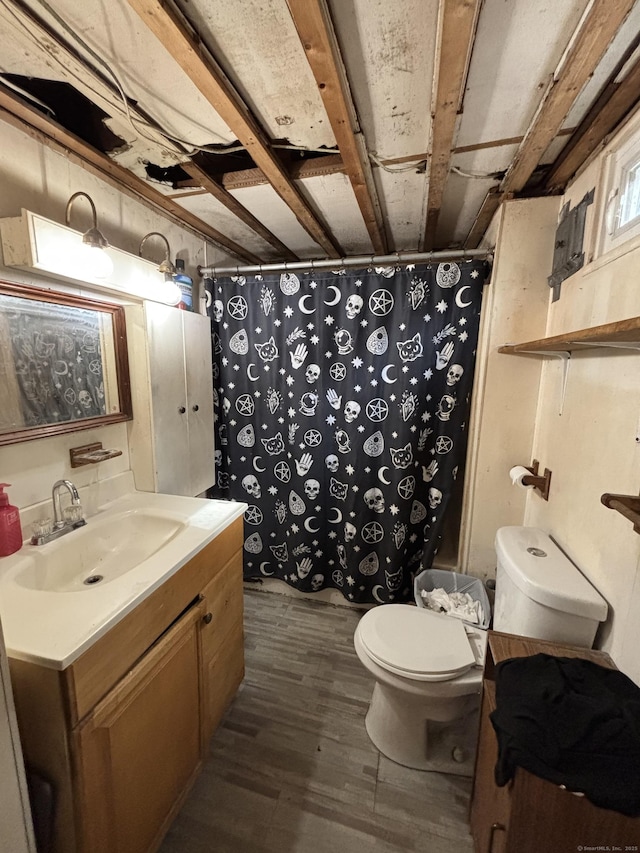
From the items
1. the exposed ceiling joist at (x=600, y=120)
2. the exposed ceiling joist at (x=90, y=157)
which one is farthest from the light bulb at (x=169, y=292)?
the exposed ceiling joist at (x=600, y=120)

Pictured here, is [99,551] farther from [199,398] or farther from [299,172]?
[299,172]

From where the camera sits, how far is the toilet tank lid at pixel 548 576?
3.13 feet

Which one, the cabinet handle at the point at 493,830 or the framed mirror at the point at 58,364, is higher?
the framed mirror at the point at 58,364

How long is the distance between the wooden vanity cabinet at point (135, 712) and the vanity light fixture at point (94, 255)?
40.4 inches

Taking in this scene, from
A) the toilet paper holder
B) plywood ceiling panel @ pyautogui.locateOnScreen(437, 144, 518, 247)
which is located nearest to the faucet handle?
the toilet paper holder

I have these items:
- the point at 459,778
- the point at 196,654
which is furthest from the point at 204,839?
the point at 459,778

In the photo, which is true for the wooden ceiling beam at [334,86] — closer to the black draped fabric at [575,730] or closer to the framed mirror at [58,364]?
the framed mirror at [58,364]

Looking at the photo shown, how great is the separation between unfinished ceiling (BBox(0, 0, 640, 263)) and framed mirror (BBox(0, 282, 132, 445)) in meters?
0.53

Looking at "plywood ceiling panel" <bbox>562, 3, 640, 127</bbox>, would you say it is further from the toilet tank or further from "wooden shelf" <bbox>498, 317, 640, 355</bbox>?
the toilet tank

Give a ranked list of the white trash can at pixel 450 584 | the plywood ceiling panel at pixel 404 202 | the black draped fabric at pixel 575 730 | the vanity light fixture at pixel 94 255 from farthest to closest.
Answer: the white trash can at pixel 450 584
the plywood ceiling panel at pixel 404 202
the vanity light fixture at pixel 94 255
the black draped fabric at pixel 575 730

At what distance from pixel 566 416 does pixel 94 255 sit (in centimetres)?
176

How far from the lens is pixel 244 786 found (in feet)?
3.97

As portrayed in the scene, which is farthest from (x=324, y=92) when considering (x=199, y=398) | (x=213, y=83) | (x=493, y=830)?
(x=493, y=830)

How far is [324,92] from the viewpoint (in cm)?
Answer: 87
